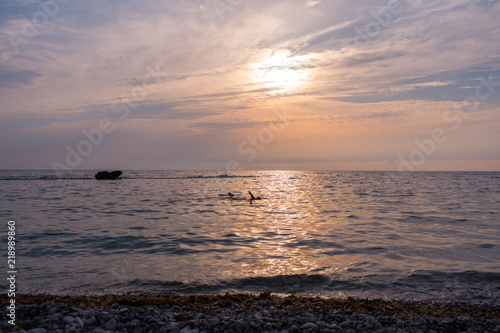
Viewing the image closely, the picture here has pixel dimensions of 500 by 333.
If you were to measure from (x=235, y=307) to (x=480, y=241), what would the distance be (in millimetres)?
12346

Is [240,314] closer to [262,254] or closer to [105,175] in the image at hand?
[262,254]

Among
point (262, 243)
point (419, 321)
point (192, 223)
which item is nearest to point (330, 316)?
point (419, 321)

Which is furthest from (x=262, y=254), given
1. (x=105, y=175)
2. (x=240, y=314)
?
(x=105, y=175)

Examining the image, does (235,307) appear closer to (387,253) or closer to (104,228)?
(387,253)

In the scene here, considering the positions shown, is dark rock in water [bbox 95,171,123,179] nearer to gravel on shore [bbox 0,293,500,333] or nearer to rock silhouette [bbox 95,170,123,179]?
rock silhouette [bbox 95,170,123,179]

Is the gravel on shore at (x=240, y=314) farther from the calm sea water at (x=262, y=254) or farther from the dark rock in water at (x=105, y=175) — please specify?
the dark rock in water at (x=105, y=175)

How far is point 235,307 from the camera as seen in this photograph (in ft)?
23.5

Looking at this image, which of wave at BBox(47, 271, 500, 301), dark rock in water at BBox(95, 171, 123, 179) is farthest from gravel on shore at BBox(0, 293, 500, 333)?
dark rock in water at BBox(95, 171, 123, 179)

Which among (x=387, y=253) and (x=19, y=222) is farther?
(x=19, y=222)

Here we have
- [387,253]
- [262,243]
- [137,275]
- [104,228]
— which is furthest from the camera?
[104,228]

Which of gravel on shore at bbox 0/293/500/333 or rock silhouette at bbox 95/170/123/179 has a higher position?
gravel on shore at bbox 0/293/500/333

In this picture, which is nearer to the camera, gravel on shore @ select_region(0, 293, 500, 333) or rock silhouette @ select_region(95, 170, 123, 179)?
gravel on shore @ select_region(0, 293, 500, 333)

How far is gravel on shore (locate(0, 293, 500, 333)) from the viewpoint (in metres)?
5.86

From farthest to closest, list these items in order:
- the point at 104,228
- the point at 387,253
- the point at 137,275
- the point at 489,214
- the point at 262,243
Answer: the point at 489,214, the point at 104,228, the point at 262,243, the point at 387,253, the point at 137,275
